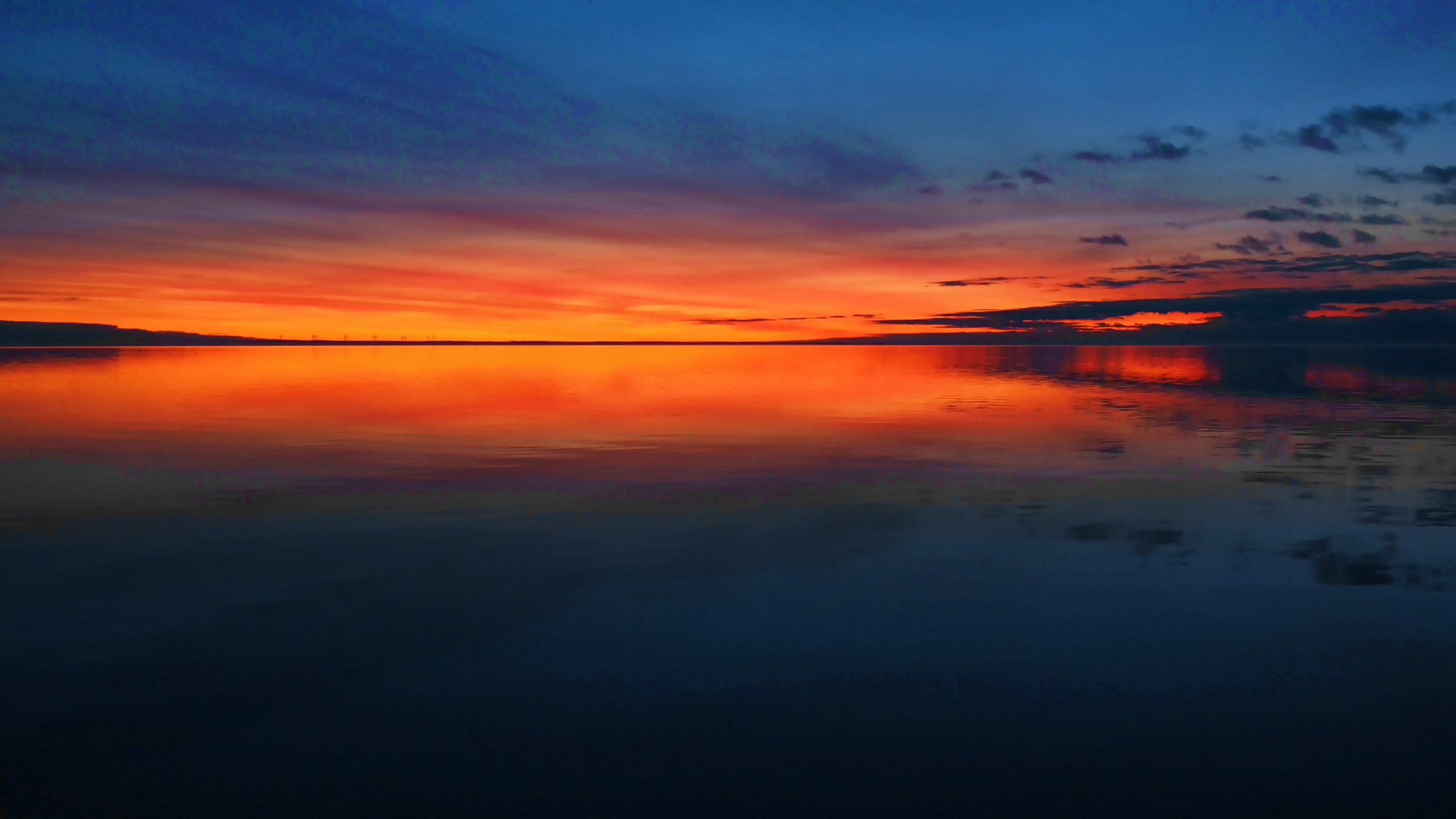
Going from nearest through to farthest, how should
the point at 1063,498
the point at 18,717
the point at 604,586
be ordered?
the point at 18,717
the point at 604,586
the point at 1063,498

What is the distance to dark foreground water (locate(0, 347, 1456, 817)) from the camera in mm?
6551

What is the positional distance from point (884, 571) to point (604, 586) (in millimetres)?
4002

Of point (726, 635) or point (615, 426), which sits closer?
point (726, 635)

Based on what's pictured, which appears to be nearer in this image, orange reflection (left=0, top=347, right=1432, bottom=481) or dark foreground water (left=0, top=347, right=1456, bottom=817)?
dark foreground water (left=0, top=347, right=1456, bottom=817)

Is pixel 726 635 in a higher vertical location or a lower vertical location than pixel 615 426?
lower

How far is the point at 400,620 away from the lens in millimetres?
9852

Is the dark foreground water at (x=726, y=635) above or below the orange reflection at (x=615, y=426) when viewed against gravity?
below

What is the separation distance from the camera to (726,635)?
9391 mm

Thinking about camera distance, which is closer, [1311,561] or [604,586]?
[604,586]

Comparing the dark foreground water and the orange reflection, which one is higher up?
the orange reflection

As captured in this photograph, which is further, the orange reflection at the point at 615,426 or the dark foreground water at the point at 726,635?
the orange reflection at the point at 615,426

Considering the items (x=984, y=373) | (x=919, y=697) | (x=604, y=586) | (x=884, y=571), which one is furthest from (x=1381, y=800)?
(x=984, y=373)

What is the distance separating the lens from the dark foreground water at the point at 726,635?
6.55 m

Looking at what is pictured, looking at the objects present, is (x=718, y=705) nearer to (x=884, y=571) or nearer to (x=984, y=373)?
(x=884, y=571)
